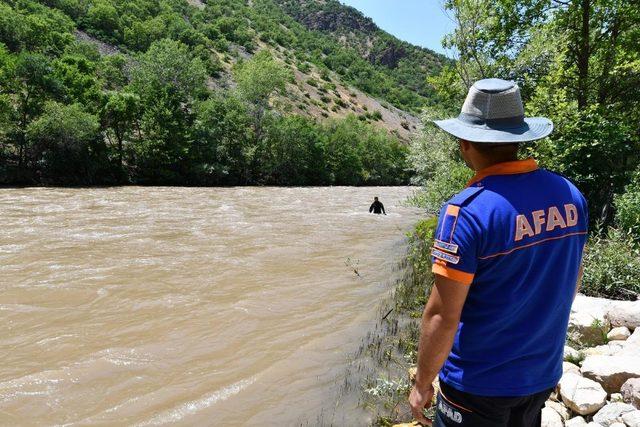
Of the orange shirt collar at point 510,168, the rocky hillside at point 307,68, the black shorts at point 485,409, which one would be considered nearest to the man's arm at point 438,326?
the black shorts at point 485,409

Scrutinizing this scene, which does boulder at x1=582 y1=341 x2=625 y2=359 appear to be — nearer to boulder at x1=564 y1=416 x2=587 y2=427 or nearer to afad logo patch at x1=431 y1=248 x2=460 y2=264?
boulder at x1=564 y1=416 x2=587 y2=427

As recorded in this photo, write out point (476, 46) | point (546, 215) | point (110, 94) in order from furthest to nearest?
point (110, 94)
point (476, 46)
point (546, 215)

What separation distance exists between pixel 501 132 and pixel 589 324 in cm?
457

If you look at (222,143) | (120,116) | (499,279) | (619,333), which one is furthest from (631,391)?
(222,143)

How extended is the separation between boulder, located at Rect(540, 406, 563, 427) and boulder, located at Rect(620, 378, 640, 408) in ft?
2.05

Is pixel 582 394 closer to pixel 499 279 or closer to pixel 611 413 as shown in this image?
pixel 611 413

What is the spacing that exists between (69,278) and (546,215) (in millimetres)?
9673

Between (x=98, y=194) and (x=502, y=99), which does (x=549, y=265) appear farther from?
(x=98, y=194)

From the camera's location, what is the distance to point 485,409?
1.85 meters

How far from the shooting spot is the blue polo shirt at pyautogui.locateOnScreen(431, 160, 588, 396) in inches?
67.7

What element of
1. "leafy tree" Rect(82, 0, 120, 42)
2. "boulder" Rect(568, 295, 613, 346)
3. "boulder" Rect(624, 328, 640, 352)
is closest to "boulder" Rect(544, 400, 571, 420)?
"boulder" Rect(624, 328, 640, 352)

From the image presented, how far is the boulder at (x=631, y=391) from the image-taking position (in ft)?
12.0

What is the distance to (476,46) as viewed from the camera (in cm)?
1204

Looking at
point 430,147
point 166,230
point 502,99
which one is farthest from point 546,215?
point 430,147
